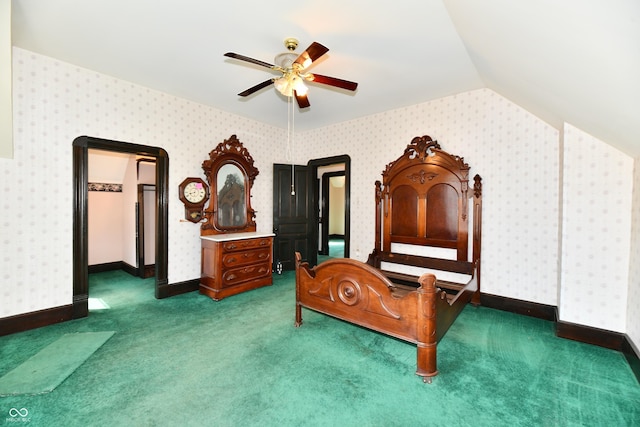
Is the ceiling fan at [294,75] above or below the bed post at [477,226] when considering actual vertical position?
above

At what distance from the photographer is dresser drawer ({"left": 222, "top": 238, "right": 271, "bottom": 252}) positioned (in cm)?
400

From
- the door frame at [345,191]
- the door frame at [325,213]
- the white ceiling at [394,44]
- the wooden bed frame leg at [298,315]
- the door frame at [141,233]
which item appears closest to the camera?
the white ceiling at [394,44]

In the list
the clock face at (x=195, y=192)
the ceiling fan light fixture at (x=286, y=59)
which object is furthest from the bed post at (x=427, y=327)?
the clock face at (x=195, y=192)

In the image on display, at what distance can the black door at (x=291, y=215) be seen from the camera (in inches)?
211

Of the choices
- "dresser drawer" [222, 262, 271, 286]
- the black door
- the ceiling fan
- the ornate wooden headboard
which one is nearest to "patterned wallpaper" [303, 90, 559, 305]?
the ornate wooden headboard

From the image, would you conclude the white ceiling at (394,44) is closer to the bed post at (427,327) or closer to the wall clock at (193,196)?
the wall clock at (193,196)

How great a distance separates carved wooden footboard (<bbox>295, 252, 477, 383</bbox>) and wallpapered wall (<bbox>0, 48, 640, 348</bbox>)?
124 centimetres

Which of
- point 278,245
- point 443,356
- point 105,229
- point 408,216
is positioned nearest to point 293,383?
point 443,356

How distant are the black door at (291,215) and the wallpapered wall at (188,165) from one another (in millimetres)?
1450

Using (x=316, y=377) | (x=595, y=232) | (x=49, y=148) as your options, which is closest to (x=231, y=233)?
(x=49, y=148)

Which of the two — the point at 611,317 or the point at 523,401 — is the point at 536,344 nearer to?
the point at 611,317

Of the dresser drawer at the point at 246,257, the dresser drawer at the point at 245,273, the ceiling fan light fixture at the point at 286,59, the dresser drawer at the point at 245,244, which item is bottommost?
the dresser drawer at the point at 245,273

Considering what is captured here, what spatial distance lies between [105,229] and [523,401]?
6585 millimetres

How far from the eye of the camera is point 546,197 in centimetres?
327
